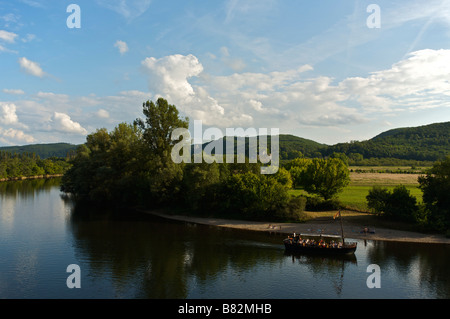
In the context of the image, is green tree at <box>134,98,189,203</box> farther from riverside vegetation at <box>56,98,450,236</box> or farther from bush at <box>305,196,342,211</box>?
bush at <box>305,196,342,211</box>

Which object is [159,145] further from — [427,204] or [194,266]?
[427,204]

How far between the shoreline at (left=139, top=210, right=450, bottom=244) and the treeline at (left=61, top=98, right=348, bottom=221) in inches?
115

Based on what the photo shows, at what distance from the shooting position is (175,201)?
72.1 metres

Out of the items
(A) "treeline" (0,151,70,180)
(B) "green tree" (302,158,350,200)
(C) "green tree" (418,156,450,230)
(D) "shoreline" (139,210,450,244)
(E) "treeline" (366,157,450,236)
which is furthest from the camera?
(A) "treeline" (0,151,70,180)

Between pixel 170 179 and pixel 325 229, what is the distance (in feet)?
110

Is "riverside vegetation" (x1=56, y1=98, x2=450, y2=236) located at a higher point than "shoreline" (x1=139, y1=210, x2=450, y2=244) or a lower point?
higher

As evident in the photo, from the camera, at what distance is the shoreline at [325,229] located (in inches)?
1845

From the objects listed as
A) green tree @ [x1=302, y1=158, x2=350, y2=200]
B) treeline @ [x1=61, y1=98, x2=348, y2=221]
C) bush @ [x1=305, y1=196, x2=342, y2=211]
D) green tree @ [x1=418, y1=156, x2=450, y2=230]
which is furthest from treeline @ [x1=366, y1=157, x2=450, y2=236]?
treeline @ [x1=61, y1=98, x2=348, y2=221]

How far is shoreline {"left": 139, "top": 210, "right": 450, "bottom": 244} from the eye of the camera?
154 ft

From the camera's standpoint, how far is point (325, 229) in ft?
171

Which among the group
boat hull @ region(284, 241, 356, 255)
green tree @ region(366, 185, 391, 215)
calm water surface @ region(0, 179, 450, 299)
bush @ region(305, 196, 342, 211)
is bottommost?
calm water surface @ region(0, 179, 450, 299)

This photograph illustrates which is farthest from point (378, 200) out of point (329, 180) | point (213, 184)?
point (213, 184)
